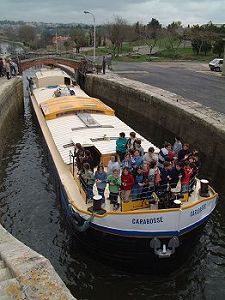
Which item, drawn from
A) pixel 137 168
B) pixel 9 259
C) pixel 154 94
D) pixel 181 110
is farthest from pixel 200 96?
pixel 9 259

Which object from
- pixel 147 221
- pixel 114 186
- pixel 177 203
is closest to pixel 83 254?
pixel 114 186

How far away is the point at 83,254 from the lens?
35.1ft

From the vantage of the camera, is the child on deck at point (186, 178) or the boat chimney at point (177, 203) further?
the child on deck at point (186, 178)

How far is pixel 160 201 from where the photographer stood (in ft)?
30.9

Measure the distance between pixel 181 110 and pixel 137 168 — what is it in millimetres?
10083

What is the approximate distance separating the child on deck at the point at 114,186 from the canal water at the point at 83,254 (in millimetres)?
1850

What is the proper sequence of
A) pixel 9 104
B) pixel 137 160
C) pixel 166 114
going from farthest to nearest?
pixel 9 104 → pixel 166 114 → pixel 137 160

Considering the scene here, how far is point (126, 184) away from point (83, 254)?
8.95ft

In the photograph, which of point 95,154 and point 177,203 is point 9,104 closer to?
point 95,154

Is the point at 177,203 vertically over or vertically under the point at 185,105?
over

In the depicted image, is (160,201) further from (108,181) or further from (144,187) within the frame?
(108,181)

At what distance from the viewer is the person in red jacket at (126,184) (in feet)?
31.2

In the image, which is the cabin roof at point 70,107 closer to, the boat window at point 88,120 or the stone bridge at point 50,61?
the boat window at point 88,120

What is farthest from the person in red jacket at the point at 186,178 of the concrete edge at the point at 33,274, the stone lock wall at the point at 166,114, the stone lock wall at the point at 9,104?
the stone lock wall at the point at 9,104
